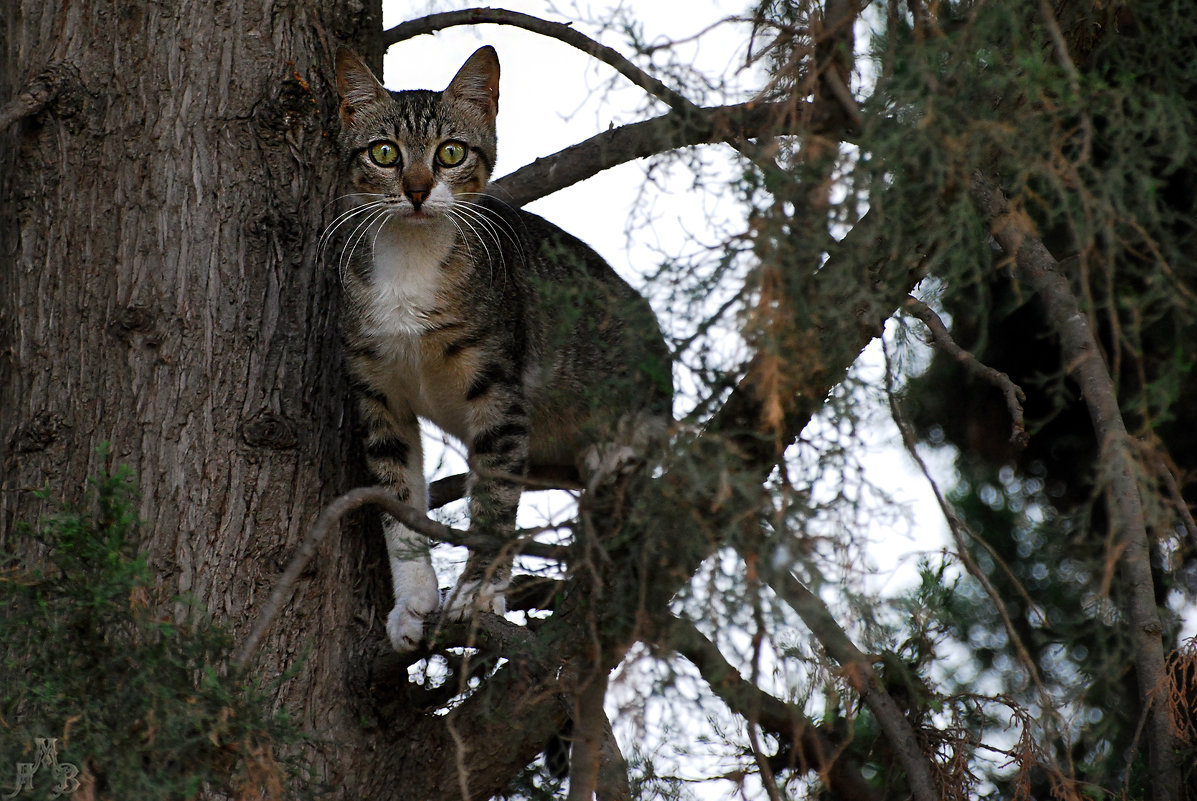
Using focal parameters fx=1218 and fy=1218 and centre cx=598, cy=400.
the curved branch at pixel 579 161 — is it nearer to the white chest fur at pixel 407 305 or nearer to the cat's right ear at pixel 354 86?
the white chest fur at pixel 407 305

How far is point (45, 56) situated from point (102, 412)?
104 centimetres

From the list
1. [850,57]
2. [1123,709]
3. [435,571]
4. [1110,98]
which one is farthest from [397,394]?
[1123,709]

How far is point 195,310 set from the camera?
10.4ft

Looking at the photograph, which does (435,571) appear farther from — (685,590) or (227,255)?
(685,590)

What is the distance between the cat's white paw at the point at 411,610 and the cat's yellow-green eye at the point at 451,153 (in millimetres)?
1202

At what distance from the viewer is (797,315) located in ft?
6.01

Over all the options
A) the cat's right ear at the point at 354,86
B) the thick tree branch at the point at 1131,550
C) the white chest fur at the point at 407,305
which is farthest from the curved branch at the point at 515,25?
the thick tree branch at the point at 1131,550

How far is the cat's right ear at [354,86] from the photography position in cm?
345

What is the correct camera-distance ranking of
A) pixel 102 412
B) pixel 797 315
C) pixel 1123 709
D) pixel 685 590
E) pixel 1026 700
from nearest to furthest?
pixel 797 315 → pixel 685 590 → pixel 1026 700 → pixel 102 412 → pixel 1123 709

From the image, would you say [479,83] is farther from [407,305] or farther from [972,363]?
[972,363]

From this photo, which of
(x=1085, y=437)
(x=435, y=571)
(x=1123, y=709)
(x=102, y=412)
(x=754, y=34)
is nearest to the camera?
(x=754, y=34)

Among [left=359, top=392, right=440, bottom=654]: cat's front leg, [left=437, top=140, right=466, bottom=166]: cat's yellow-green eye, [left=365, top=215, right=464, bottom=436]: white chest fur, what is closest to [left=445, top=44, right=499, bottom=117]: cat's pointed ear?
[left=437, top=140, right=466, bottom=166]: cat's yellow-green eye

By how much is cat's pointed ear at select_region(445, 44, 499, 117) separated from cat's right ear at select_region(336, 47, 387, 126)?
279 millimetres

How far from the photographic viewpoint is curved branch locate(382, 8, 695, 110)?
3.11 meters
